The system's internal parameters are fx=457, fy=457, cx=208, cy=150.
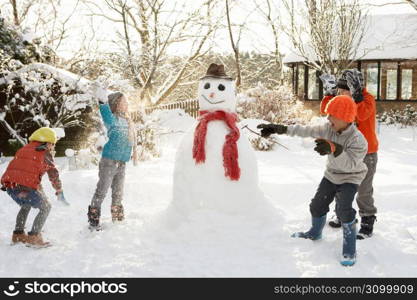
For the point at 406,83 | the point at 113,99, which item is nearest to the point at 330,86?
the point at 113,99

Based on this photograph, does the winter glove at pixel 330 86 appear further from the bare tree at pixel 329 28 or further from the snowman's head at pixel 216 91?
the bare tree at pixel 329 28

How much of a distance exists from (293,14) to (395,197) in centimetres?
1091

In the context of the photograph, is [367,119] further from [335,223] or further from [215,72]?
[215,72]

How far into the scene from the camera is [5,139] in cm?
1066

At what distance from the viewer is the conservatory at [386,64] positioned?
20734 mm

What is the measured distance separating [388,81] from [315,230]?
66.2 ft

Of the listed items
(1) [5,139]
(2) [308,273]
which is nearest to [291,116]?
(1) [5,139]

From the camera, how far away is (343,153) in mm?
3910

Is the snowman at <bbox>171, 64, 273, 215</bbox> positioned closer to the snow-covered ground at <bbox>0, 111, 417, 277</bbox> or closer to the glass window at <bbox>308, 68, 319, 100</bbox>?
the snow-covered ground at <bbox>0, 111, 417, 277</bbox>

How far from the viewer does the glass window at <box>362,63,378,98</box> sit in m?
22.4

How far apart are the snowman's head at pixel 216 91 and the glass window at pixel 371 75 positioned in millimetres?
19138

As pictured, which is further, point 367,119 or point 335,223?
Answer: point 335,223

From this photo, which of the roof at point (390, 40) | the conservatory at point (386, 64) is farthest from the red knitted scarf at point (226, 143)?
the conservatory at point (386, 64)

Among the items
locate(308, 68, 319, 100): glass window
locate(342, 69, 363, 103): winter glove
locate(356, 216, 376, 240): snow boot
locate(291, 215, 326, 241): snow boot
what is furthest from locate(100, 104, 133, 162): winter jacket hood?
locate(308, 68, 319, 100): glass window
